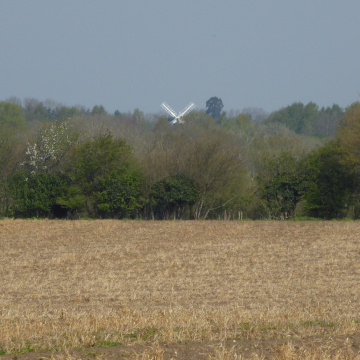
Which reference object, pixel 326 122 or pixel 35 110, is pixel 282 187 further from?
pixel 35 110

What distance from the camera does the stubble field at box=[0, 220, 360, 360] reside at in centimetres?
800

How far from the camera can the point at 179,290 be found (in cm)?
1655

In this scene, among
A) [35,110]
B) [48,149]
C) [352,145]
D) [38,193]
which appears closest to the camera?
[352,145]

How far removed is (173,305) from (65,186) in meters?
29.1

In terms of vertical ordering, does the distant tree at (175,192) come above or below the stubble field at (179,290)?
above

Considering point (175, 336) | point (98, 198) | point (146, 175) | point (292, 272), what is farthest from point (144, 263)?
point (146, 175)

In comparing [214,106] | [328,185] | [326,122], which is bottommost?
[328,185]

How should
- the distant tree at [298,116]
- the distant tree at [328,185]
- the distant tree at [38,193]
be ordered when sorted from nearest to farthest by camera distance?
the distant tree at [328,185] → the distant tree at [38,193] → the distant tree at [298,116]

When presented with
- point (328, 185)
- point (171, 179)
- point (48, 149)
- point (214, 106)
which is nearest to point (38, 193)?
point (48, 149)

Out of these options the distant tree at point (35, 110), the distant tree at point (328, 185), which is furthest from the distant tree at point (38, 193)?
the distant tree at point (35, 110)

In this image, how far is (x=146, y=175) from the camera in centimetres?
4297

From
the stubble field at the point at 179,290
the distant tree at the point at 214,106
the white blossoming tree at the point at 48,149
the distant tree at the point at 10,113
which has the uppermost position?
the distant tree at the point at 214,106

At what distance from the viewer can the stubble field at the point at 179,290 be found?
7996mm

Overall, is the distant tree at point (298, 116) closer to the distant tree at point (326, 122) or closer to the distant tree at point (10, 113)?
the distant tree at point (326, 122)
